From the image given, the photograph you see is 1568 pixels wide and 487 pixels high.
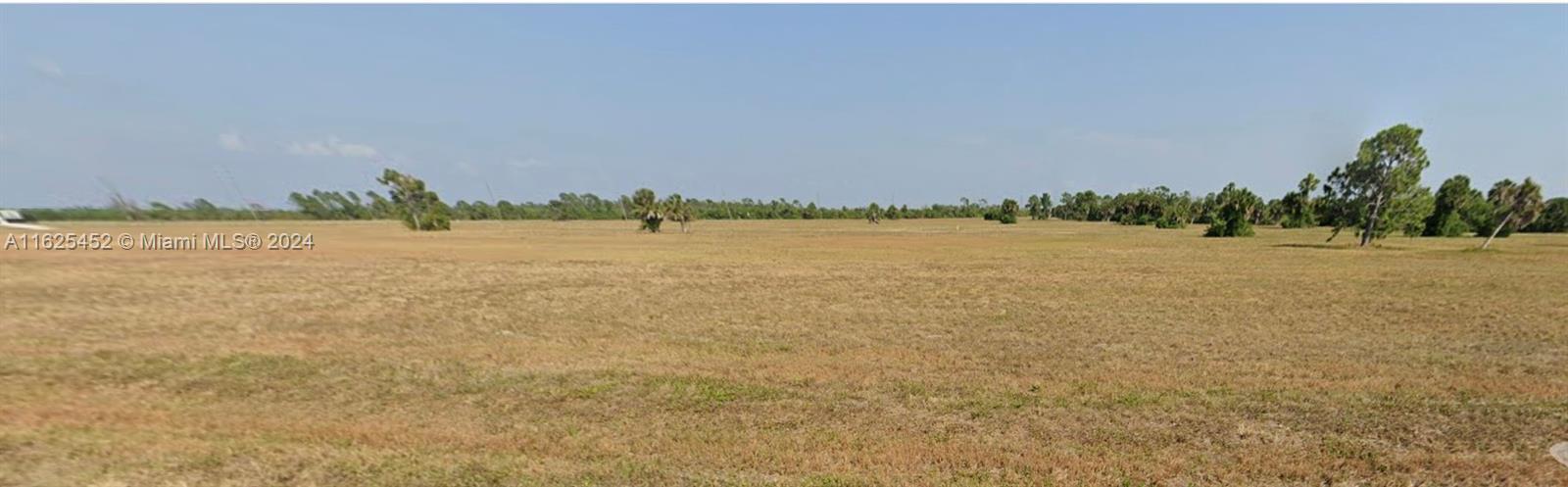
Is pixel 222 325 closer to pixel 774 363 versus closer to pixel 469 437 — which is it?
pixel 469 437

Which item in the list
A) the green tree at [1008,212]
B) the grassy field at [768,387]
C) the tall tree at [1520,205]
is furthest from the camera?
the green tree at [1008,212]

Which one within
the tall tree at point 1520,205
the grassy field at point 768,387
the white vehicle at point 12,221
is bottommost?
the grassy field at point 768,387

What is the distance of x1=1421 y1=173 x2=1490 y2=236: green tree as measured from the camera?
72.4 meters

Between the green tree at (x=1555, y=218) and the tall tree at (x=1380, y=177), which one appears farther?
the green tree at (x=1555, y=218)

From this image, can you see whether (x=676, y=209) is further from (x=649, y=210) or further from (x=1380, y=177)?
(x=1380, y=177)

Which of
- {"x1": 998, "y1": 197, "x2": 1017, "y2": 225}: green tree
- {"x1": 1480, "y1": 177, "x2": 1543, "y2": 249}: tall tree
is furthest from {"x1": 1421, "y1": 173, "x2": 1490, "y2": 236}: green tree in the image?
{"x1": 998, "y1": 197, "x2": 1017, "y2": 225}: green tree

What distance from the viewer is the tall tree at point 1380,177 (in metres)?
43.7

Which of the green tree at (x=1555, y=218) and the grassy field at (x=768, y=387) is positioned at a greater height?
the green tree at (x=1555, y=218)

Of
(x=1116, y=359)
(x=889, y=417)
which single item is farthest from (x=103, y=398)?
(x=1116, y=359)

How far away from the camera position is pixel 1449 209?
240ft

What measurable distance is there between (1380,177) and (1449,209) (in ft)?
146

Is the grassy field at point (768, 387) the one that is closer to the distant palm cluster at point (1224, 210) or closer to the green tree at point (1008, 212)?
the distant palm cluster at point (1224, 210)

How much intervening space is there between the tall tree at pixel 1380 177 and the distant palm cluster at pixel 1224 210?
0.22ft

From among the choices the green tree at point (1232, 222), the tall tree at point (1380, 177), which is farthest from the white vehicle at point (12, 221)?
the green tree at point (1232, 222)
